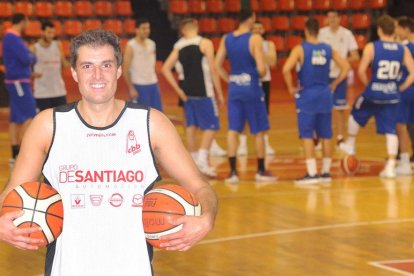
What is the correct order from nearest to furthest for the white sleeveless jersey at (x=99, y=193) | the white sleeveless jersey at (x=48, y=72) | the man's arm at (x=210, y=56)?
the white sleeveless jersey at (x=99, y=193)
the man's arm at (x=210, y=56)
the white sleeveless jersey at (x=48, y=72)

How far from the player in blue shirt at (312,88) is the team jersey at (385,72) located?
418 mm

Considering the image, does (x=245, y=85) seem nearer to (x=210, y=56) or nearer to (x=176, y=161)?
(x=210, y=56)

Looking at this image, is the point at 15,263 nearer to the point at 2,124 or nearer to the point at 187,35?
the point at 187,35

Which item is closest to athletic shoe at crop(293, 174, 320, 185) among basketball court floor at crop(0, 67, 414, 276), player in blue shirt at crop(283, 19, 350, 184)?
player in blue shirt at crop(283, 19, 350, 184)

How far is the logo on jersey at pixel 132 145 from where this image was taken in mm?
3994

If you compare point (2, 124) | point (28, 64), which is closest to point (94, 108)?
point (28, 64)

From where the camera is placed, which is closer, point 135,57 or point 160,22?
point 135,57

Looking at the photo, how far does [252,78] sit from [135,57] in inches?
92.6

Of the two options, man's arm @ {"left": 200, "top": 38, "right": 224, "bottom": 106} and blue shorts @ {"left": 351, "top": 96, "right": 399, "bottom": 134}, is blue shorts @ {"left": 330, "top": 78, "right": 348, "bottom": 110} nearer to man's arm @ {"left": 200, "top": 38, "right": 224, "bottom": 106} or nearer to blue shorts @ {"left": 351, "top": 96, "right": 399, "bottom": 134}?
blue shorts @ {"left": 351, "top": 96, "right": 399, "bottom": 134}

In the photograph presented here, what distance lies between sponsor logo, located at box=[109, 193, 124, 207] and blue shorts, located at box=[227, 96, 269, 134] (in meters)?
7.50

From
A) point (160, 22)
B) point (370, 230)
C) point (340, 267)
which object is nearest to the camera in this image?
point (340, 267)

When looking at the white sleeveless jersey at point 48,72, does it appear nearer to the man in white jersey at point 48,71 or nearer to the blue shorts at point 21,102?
the man in white jersey at point 48,71

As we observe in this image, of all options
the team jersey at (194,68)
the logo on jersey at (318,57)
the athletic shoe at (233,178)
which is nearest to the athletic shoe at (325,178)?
the athletic shoe at (233,178)

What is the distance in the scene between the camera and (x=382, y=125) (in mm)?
11672
